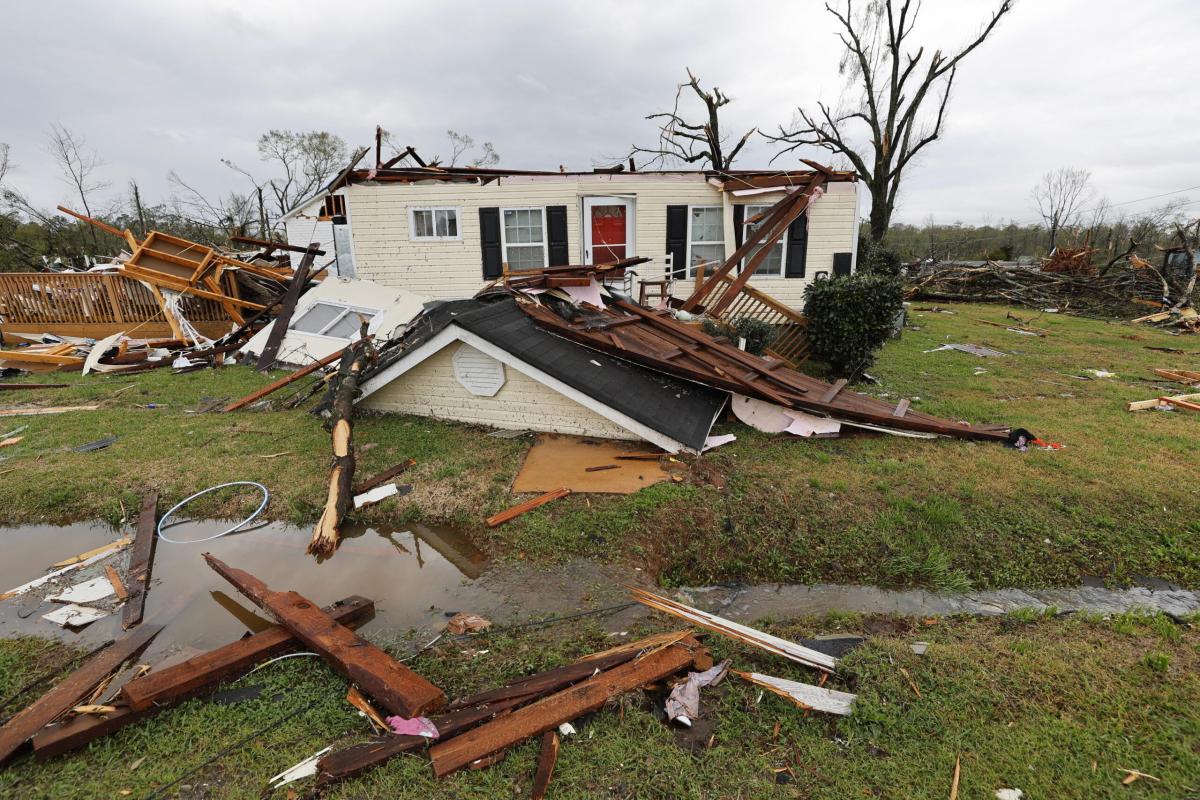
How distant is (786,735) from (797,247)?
411 inches

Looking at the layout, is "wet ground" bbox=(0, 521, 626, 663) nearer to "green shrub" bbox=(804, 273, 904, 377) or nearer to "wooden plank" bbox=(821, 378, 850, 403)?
"wooden plank" bbox=(821, 378, 850, 403)

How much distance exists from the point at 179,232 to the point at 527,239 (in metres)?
29.7

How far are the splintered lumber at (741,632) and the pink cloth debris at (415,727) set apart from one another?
171cm

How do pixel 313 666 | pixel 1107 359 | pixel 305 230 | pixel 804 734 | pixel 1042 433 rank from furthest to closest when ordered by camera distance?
1. pixel 305 230
2. pixel 1107 359
3. pixel 1042 433
4. pixel 313 666
5. pixel 804 734

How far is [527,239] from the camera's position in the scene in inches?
444

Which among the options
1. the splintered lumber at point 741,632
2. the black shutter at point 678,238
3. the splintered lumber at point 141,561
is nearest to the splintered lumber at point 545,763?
the splintered lumber at point 741,632

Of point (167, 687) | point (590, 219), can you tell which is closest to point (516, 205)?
point (590, 219)

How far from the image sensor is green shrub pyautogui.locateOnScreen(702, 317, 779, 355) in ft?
31.1

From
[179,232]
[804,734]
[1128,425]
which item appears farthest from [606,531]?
[179,232]

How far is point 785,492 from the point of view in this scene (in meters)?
5.30

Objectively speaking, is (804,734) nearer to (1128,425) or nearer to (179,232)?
(1128,425)

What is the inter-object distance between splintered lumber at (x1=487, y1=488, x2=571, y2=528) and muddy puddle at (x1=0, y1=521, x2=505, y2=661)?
1.04ft

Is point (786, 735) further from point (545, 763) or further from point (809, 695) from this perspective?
point (545, 763)

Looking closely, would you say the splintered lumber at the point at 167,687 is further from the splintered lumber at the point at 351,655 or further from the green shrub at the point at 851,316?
the green shrub at the point at 851,316
